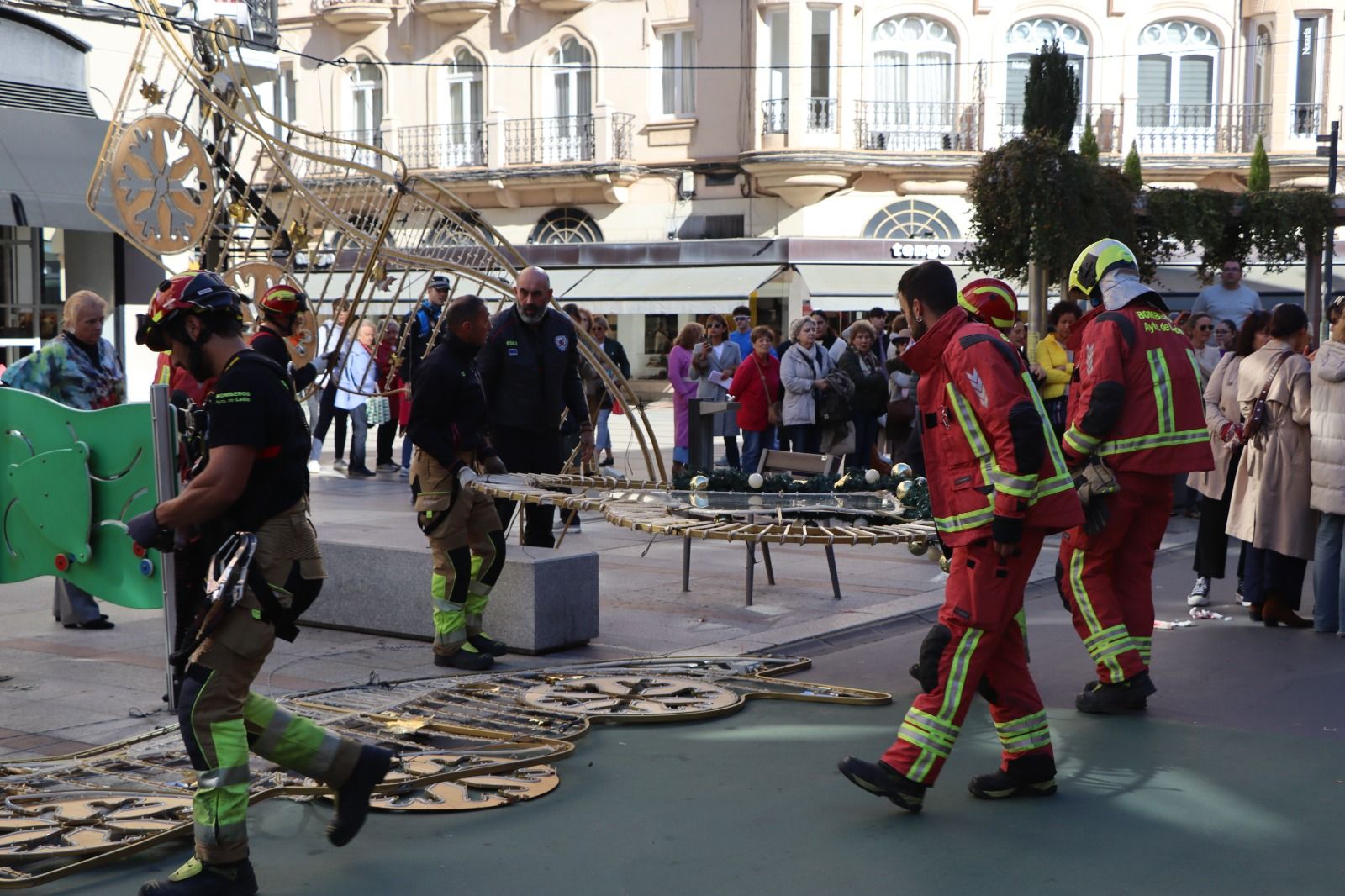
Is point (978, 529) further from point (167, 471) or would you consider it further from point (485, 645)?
point (167, 471)

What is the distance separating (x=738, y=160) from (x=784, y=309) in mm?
3319

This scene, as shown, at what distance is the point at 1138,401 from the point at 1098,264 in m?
0.69

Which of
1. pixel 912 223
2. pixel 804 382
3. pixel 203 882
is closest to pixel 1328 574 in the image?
pixel 804 382

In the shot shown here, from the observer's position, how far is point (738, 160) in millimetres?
32562

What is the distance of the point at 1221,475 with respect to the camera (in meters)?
9.30

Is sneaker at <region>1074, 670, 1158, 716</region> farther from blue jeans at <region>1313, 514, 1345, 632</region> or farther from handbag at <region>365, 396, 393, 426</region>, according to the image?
handbag at <region>365, 396, 393, 426</region>

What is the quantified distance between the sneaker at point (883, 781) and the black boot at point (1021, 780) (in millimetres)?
365

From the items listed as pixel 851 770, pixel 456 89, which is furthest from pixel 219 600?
pixel 456 89

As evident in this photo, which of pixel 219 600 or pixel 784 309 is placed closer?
pixel 219 600

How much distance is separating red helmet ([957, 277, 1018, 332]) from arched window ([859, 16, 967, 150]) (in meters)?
27.1

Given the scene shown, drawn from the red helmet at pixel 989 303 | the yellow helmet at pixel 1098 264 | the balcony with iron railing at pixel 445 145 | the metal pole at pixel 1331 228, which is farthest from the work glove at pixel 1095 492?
the balcony with iron railing at pixel 445 145

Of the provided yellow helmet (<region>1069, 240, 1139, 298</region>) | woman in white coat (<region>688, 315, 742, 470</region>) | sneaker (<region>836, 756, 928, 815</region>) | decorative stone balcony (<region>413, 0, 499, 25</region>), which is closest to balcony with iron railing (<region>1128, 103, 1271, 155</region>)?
decorative stone balcony (<region>413, 0, 499, 25</region>)

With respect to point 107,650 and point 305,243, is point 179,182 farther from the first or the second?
point 107,650

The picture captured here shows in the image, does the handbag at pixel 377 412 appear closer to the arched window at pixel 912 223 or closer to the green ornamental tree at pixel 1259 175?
the green ornamental tree at pixel 1259 175
